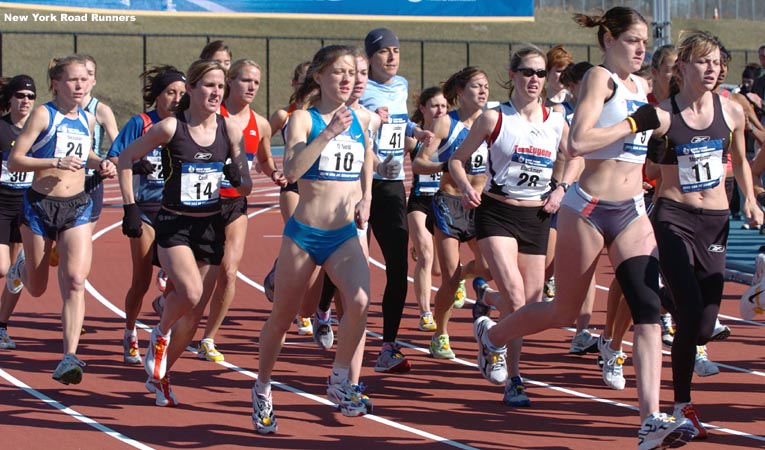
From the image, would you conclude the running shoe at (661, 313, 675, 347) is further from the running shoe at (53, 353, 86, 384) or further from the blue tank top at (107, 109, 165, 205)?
the running shoe at (53, 353, 86, 384)

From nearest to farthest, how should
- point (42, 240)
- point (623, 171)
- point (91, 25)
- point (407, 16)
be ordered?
point (623, 171) → point (42, 240) → point (407, 16) → point (91, 25)

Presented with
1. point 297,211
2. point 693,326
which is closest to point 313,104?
point 297,211

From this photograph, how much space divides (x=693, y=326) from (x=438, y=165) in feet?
10.2

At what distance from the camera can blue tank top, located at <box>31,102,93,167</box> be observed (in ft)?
28.4

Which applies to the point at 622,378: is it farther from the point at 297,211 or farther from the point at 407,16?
the point at 407,16

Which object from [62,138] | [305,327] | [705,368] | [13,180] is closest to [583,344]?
[705,368]

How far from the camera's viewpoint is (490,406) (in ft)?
25.2

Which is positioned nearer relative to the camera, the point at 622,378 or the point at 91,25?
the point at 622,378

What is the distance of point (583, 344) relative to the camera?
30.6 ft

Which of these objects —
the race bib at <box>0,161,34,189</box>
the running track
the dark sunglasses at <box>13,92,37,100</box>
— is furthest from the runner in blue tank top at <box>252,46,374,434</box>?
the race bib at <box>0,161,34,189</box>

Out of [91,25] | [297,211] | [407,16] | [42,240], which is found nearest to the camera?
[297,211]

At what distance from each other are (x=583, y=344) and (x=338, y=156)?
127 inches

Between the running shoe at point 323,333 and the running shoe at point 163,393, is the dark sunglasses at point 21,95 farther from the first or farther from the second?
the running shoe at point 163,393

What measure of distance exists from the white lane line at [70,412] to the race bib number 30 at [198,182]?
4.68 feet
